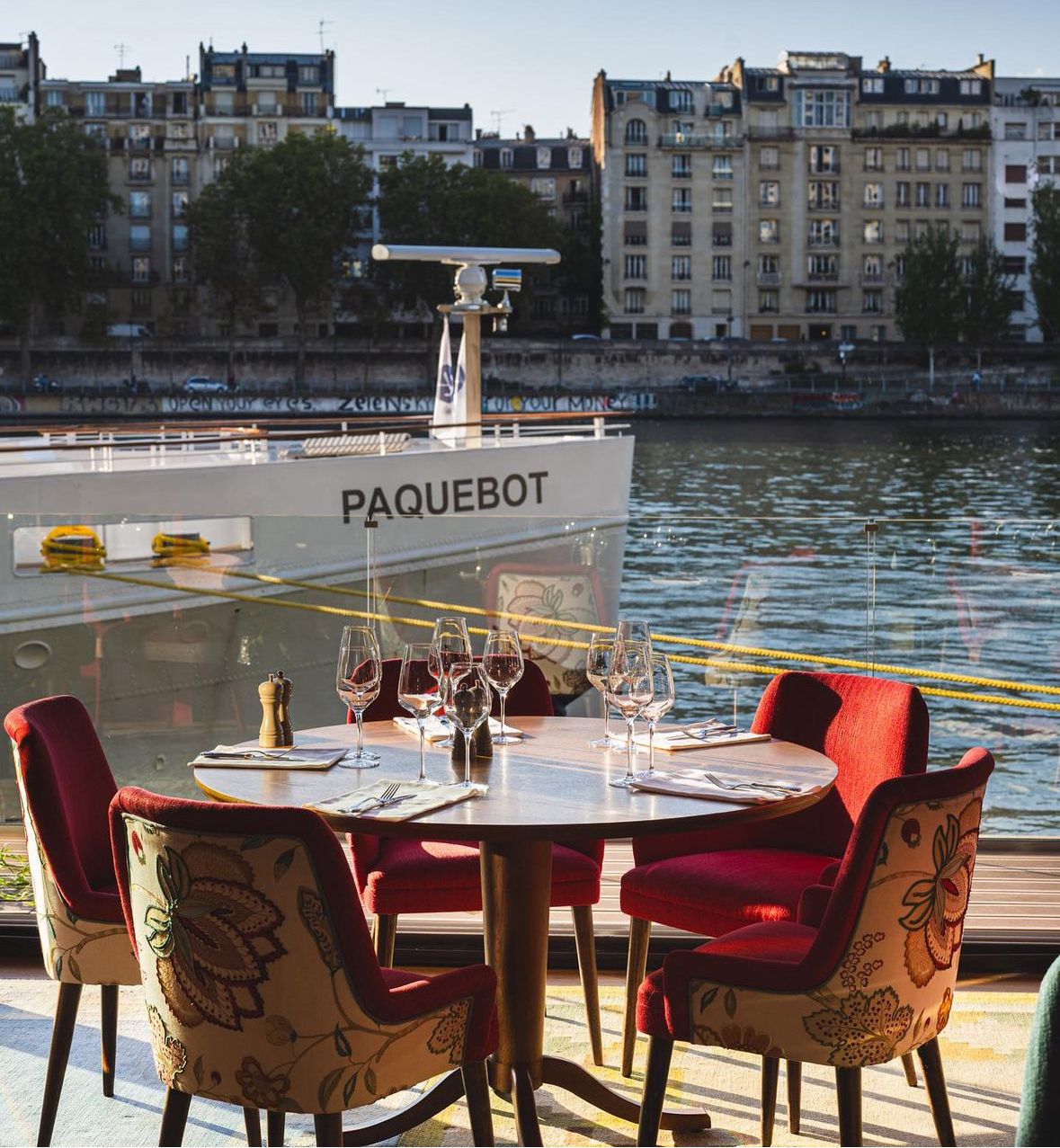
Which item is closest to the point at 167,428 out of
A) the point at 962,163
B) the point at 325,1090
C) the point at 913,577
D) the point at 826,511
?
the point at 913,577

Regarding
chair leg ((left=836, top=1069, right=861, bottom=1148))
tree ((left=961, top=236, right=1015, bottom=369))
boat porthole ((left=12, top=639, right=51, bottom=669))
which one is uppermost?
tree ((left=961, top=236, right=1015, bottom=369))

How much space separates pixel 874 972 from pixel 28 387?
57419mm

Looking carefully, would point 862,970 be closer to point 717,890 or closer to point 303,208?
point 717,890

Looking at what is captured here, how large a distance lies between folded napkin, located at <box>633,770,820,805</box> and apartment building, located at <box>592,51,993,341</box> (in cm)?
5998

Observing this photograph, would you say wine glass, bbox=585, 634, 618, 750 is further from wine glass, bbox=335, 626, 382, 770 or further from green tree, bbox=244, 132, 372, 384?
green tree, bbox=244, 132, 372, 384

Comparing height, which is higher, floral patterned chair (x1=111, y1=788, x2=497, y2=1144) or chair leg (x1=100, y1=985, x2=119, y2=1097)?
floral patterned chair (x1=111, y1=788, x2=497, y2=1144)

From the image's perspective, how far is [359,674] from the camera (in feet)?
9.04

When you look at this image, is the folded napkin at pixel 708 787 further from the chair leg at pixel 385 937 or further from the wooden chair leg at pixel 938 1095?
the chair leg at pixel 385 937

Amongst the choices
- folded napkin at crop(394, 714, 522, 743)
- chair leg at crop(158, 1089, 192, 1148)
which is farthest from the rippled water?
chair leg at crop(158, 1089, 192, 1148)

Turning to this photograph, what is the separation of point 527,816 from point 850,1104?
0.67m

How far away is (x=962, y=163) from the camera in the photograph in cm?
6500

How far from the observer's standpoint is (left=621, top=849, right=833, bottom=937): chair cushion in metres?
2.94

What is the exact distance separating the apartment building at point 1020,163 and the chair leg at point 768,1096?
66.3m

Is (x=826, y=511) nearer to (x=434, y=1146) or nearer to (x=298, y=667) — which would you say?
(x=298, y=667)
